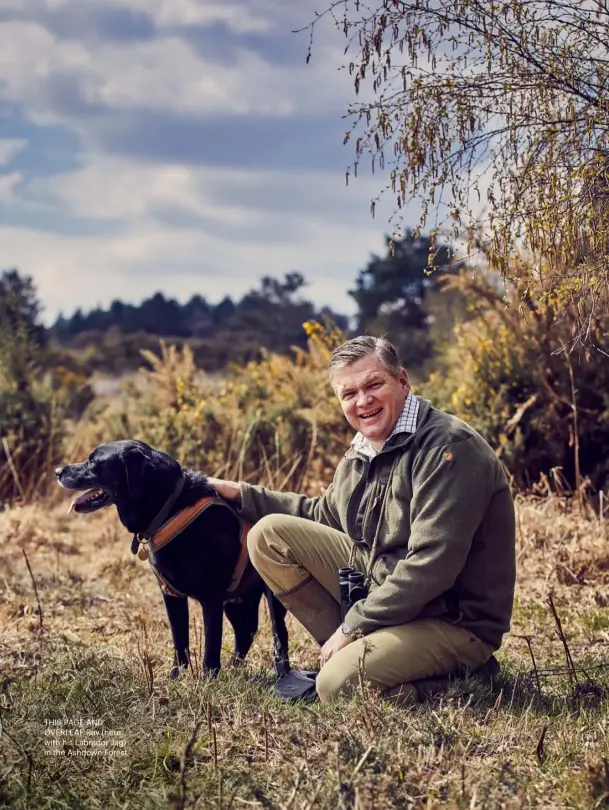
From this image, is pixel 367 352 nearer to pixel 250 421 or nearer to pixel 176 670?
pixel 176 670

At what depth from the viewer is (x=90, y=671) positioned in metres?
3.46

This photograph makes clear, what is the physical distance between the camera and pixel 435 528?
10.2 ft

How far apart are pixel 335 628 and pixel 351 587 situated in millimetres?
379

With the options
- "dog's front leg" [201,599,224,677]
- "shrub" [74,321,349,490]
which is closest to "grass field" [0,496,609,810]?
"dog's front leg" [201,599,224,677]

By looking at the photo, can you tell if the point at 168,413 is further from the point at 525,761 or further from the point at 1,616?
the point at 525,761

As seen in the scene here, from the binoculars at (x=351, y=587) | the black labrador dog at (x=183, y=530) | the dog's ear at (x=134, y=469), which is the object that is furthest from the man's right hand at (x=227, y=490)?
the binoculars at (x=351, y=587)

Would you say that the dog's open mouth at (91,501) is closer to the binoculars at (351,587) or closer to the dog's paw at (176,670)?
the dog's paw at (176,670)

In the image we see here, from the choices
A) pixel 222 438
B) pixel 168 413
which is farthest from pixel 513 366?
pixel 168 413

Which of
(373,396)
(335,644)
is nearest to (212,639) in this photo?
(335,644)

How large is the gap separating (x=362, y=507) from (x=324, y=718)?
2.89ft

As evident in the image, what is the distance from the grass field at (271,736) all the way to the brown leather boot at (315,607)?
30 cm

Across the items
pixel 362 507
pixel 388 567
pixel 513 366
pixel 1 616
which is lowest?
pixel 1 616

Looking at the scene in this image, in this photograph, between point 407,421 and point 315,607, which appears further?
point 315,607

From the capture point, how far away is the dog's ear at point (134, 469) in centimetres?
362
